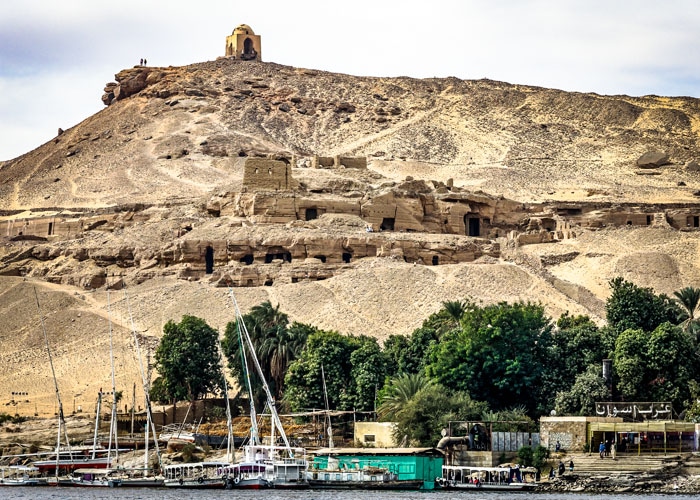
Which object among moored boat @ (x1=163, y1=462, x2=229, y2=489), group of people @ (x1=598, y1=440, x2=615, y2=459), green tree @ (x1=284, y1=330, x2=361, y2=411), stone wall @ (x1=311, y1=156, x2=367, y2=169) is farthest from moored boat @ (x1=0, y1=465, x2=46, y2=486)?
stone wall @ (x1=311, y1=156, x2=367, y2=169)

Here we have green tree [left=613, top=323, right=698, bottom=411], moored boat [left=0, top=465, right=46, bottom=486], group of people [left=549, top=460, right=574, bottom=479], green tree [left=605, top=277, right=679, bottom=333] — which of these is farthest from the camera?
green tree [left=605, top=277, right=679, bottom=333]

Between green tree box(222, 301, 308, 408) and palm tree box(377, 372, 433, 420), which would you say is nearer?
palm tree box(377, 372, 433, 420)

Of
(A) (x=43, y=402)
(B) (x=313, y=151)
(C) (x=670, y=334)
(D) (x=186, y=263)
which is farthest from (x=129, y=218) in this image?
(C) (x=670, y=334)

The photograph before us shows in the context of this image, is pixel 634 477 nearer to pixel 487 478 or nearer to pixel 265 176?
pixel 487 478

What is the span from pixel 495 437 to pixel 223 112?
114553 mm

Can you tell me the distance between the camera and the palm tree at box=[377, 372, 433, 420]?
76438 millimetres

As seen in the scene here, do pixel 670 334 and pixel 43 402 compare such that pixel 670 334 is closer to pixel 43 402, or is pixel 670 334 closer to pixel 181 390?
pixel 181 390

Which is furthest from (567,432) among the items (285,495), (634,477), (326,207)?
→ (326,207)

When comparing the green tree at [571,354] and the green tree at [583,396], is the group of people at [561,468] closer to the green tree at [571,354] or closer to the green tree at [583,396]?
the green tree at [583,396]

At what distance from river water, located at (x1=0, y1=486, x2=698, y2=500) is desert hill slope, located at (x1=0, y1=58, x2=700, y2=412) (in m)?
23.6

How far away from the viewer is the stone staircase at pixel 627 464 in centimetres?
6581

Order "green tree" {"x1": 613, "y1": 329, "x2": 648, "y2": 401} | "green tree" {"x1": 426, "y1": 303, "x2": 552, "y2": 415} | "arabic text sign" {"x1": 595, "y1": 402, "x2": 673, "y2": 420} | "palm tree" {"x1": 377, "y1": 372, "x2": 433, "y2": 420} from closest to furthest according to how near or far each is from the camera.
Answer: "arabic text sign" {"x1": 595, "y1": 402, "x2": 673, "y2": 420}
"green tree" {"x1": 613, "y1": 329, "x2": 648, "y2": 401}
"palm tree" {"x1": 377, "y1": 372, "x2": 433, "y2": 420}
"green tree" {"x1": 426, "y1": 303, "x2": 552, "y2": 415}

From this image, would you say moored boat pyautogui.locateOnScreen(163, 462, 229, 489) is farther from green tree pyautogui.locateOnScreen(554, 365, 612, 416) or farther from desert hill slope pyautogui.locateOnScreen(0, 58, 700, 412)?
desert hill slope pyautogui.locateOnScreen(0, 58, 700, 412)

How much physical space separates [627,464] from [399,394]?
13.9 meters
